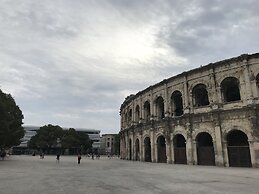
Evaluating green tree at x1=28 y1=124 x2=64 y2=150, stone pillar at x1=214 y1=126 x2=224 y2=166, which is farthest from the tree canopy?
stone pillar at x1=214 y1=126 x2=224 y2=166

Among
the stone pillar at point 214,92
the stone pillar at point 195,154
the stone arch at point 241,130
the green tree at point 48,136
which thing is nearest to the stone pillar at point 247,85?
the stone arch at point 241,130

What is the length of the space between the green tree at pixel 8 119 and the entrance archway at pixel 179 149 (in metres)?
19.7

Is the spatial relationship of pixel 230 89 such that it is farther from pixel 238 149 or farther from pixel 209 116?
pixel 238 149

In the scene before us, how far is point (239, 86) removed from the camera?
84.3 feet

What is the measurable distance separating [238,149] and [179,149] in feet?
22.7

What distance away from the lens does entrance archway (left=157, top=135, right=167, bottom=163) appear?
3238 cm

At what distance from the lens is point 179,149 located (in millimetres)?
29875

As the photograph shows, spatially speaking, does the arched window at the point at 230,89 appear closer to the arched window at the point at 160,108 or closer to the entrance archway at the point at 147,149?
the arched window at the point at 160,108

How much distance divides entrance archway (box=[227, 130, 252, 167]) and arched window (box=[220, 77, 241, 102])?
375 centimetres

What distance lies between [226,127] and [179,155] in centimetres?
681

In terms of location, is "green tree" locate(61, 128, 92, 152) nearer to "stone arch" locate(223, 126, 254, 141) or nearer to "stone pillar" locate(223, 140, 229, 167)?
"stone pillar" locate(223, 140, 229, 167)

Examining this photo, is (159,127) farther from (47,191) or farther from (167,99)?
(47,191)

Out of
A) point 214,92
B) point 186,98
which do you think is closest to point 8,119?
point 186,98

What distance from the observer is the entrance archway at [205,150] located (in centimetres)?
2686
